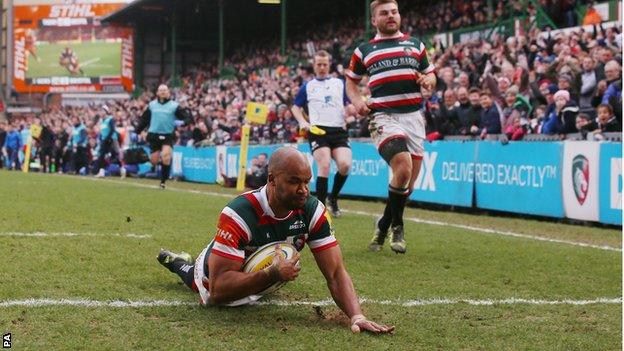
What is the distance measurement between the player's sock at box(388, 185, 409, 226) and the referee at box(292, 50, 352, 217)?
12.1 feet

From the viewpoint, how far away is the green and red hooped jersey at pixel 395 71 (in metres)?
8.15

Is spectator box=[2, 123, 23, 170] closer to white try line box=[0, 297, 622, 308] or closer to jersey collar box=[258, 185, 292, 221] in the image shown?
white try line box=[0, 297, 622, 308]

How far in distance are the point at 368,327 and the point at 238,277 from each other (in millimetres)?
718

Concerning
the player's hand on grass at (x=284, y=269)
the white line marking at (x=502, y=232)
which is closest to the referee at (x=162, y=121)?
the white line marking at (x=502, y=232)

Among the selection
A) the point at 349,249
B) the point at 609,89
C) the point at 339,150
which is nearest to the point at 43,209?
the point at 339,150

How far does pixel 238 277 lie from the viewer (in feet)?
16.7

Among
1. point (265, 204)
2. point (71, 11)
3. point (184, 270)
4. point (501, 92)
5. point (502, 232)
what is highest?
point (71, 11)

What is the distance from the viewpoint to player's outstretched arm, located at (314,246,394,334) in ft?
16.0

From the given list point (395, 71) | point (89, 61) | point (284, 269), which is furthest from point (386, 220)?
point (89, 61)

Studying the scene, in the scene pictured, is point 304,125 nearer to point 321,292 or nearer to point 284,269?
point 321,292

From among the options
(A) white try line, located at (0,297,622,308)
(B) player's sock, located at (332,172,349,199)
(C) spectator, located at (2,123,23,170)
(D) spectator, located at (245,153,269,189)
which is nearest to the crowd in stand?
(D) spectator, located at (245,153,269,189)

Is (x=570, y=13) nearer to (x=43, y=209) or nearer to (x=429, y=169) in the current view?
(x=429, y=169)

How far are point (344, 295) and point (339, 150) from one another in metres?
6.94

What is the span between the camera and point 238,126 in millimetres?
26125
